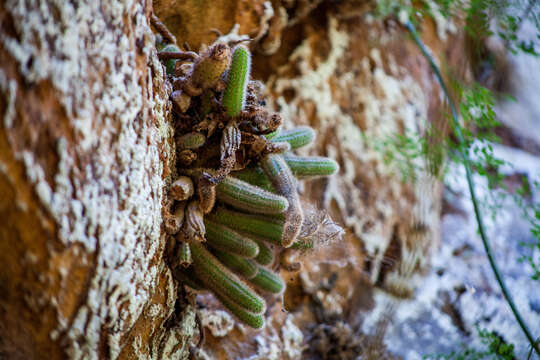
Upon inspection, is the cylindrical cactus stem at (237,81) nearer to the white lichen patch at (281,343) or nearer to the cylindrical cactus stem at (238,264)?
the cylindrical cactus stem at (238,264)

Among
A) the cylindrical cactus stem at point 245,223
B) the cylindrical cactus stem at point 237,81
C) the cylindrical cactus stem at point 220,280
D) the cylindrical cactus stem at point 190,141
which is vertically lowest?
the cylindrical cactus stem at point 220,280

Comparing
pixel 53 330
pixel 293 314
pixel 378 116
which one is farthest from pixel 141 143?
pixel 378 116

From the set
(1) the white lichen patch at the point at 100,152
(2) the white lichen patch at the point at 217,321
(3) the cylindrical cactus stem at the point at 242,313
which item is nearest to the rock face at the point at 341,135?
(2) the white lichen patch at the point at 217,321

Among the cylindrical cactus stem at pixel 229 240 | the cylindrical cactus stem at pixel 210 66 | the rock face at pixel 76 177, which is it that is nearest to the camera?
the rock face at pixel 76 177

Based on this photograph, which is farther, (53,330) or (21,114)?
(53,330)

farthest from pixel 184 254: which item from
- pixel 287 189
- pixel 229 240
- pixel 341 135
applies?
pixel 341 135

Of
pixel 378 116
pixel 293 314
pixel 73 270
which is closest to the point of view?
pixel 73 270

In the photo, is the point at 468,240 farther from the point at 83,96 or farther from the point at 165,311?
the point at 83,96
